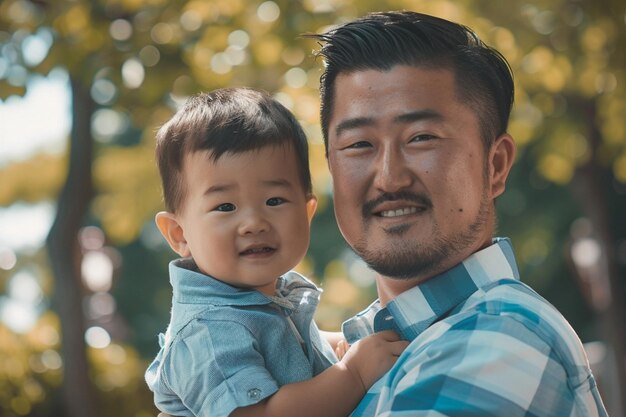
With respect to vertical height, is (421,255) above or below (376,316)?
above

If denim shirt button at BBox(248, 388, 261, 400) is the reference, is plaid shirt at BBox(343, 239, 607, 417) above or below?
above

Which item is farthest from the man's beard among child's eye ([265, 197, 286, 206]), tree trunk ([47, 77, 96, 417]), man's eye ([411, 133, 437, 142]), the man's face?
tree trunk ([47, 77, 96, 417])

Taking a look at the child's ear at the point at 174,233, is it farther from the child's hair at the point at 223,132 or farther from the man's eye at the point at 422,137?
the man's eye at the point at 422,137

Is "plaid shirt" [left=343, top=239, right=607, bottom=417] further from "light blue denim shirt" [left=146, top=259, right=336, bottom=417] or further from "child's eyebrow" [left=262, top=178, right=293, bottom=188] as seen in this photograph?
"child's eyebrow" [left=262, top=178, right=293, bottom=188]

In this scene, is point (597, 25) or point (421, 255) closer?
point (421, 255)

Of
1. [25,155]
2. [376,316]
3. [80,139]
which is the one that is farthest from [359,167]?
[25,155]

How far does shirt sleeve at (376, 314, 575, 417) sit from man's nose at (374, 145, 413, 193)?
397 mm

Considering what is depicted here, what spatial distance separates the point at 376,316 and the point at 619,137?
620 cm

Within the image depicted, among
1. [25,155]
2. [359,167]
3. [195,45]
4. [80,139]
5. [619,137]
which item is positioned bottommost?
[25,155]

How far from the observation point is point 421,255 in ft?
7.38

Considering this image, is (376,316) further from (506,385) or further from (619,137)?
(619,137)

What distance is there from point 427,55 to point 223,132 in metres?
0.50

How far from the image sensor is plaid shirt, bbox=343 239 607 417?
1.86m

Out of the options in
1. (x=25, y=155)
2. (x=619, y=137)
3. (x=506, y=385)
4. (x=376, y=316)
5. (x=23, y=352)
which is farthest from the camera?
(x=25, y=155)
